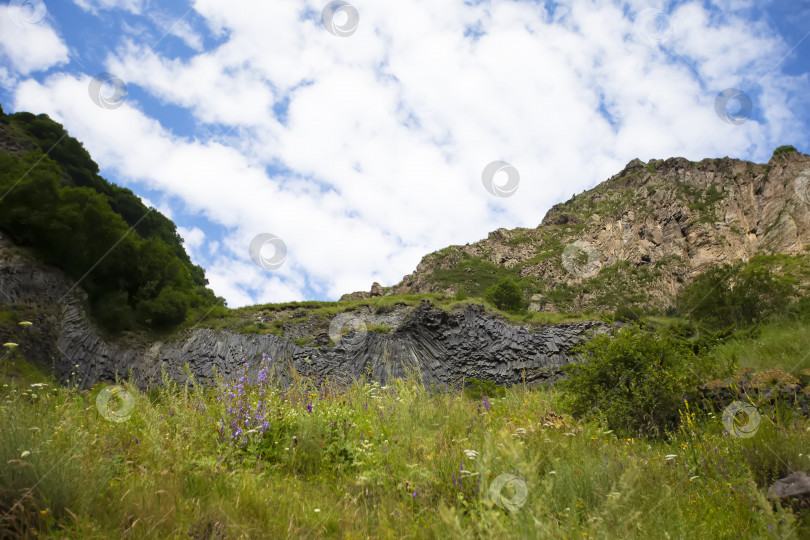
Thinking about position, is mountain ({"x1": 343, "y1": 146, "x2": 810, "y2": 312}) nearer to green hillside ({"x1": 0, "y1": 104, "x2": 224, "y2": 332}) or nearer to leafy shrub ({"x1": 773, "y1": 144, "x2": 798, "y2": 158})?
leafy shrub ({"x1": 773, "y1": 144, "x2": 798, "y2": 158})

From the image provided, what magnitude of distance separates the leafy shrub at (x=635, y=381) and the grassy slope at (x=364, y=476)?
135 centimetres

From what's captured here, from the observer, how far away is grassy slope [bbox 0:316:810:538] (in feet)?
6.99

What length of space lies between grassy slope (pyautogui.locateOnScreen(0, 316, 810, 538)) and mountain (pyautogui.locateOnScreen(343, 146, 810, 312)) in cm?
5321

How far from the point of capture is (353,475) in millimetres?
3418

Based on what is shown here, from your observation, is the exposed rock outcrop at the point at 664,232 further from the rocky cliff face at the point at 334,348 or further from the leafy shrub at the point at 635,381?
the leafy shrub at the point at 635,381

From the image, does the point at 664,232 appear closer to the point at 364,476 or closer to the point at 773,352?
the point at 773,352

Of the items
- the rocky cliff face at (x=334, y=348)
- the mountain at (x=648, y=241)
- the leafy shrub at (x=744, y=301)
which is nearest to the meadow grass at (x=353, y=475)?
the leafy shrub at (x=744, y=301)

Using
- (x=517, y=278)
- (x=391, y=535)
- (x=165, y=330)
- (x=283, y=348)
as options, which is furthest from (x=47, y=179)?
(x=517, y=278)

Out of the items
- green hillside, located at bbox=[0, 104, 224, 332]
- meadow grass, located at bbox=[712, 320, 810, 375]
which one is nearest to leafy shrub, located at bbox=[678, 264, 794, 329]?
meadow grass, located at bbox=[712, 320, 810, 375]

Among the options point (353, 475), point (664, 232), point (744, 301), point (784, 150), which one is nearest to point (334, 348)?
point (744, 301)

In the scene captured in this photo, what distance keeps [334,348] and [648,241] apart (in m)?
69.2

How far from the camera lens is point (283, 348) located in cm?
2566

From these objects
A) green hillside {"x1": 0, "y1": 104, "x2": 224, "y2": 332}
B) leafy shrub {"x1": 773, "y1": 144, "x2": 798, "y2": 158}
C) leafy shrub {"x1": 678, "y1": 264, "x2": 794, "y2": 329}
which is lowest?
green hillside {"x1": 0, "y1": 104, "x2": 224, "y2": 332}

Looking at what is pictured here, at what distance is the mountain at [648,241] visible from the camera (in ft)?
210
